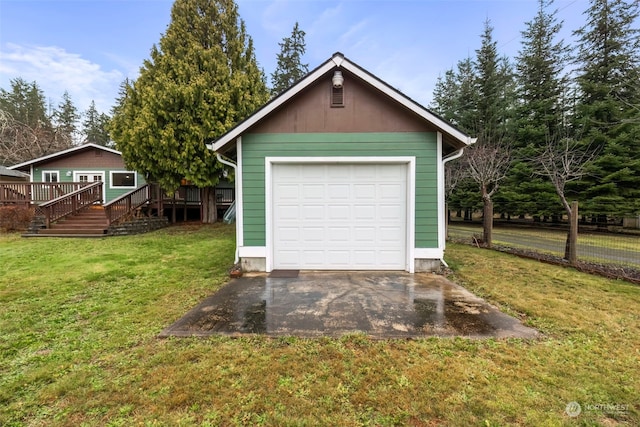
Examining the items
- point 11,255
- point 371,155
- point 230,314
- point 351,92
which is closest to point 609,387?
point 230,314

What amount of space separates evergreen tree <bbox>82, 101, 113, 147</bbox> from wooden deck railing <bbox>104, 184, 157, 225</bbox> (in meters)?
32.8

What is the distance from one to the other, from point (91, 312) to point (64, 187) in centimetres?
1537

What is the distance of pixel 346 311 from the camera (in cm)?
393

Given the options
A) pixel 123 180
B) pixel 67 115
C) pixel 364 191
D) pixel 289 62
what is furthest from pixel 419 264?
pixel 67 115

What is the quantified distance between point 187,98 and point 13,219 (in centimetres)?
881

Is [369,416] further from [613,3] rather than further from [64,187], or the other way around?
[613,3]

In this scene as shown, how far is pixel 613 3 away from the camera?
53.4ft

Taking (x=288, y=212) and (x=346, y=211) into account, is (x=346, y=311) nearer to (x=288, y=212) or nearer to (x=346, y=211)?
(x=346, y=211)

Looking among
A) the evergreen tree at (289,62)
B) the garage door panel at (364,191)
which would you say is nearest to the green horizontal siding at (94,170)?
the garage door panel at (364,191)

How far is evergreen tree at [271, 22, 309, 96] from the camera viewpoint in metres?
29.4

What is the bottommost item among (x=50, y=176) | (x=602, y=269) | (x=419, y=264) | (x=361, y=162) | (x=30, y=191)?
(x=602, y=269)

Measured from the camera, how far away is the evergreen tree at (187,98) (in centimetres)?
1195

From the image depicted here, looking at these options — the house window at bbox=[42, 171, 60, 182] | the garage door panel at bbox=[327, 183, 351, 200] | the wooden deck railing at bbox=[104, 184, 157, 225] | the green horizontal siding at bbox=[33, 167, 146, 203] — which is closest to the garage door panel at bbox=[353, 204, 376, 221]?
the garage door panel at bbox=[327, 183, 351, 200]

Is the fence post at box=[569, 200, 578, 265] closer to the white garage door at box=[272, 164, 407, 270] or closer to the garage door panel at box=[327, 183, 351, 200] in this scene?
the white garage door at box=[272, 164, 407, 270]
